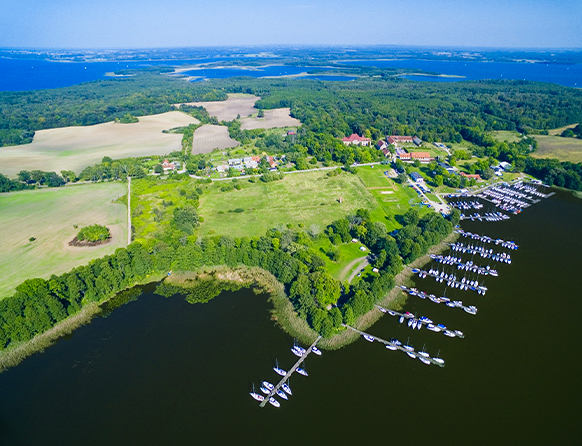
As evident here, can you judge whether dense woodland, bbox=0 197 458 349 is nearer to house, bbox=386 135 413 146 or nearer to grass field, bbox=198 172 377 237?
grass field, bbox=198 172 377 237

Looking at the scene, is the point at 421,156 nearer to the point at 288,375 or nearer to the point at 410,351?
the point at 410,351

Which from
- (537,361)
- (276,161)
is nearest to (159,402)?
(537,361)

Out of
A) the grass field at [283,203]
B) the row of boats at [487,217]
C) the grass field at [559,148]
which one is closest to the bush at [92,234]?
the grass field at [283,203]

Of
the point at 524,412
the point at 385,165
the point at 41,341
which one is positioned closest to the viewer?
the point at 524,412

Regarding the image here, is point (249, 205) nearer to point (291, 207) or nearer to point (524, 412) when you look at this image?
point (291, 207)

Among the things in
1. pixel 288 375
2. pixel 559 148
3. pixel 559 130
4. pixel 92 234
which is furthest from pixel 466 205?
pixel 559 130
